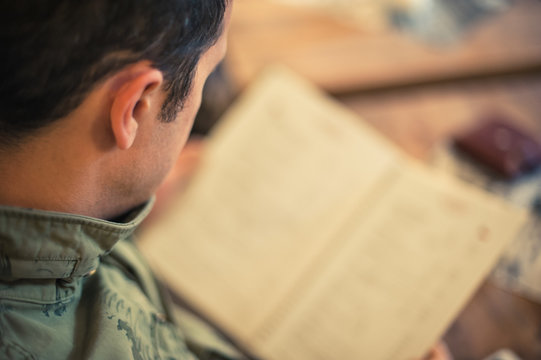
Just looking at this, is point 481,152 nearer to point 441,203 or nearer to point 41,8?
point 441,203

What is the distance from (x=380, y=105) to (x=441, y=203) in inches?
12.5

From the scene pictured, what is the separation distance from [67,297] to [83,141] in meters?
0.18

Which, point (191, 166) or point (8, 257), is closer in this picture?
point (8, 257)

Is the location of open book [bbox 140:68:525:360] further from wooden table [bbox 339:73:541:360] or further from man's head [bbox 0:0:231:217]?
man's head [bbox 0:0:231:217]

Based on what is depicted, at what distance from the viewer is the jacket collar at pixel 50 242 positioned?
17.5 inches

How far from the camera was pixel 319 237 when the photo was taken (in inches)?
33.8

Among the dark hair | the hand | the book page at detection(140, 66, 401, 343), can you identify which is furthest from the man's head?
the hand

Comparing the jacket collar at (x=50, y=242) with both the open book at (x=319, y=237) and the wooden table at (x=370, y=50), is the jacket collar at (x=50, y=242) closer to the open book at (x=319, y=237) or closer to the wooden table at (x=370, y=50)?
the open book at (x=319, y=237)

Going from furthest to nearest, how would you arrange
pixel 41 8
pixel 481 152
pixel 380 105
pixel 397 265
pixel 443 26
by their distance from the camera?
1. pixel 443 26
2. pixel 380 105
3. pixel 481 152
4. pixel 397 265
5. pixel 41 8

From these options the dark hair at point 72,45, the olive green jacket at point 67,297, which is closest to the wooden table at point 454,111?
the olive green jacket at point 67,297

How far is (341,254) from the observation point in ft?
2.69

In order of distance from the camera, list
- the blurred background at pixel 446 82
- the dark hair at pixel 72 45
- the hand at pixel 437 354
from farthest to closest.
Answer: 1. the blurred background at pixel 446 82
2. the hand at pixel 437 354
3. the dark hair at pixel 72 45

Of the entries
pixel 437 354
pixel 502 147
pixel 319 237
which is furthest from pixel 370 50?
pixel 437 354

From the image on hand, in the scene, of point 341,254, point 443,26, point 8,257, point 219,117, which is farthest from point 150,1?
point 443,26
